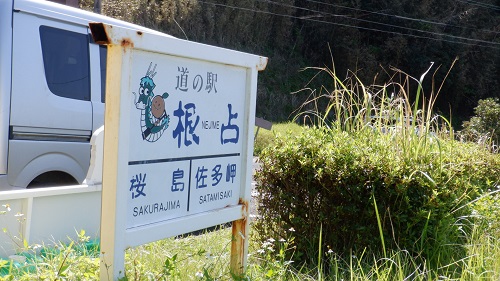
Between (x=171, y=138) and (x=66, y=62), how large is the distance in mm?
2863

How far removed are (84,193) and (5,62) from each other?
1.47 m

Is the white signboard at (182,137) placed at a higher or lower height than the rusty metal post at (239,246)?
higher

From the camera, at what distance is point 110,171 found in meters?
3.16

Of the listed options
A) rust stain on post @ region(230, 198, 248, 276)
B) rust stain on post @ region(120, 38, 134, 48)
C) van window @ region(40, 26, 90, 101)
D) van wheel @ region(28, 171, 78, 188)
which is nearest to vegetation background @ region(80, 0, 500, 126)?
van window @ region(40, 26, 90, 101)

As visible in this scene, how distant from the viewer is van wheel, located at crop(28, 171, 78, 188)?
5.77 meters

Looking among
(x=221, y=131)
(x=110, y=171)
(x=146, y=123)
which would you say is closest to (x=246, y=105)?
(x=221, y=131)

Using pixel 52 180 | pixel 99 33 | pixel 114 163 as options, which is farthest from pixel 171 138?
pixel 52 180

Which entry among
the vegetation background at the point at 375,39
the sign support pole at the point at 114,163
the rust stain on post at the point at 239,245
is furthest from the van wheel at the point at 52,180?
the vegetation background at the point at 375,39

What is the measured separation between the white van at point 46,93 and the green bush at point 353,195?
180cm

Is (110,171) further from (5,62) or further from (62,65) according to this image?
(62,65)

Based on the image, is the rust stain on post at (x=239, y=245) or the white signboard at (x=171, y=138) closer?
the white signboard at (x=171, y=138)

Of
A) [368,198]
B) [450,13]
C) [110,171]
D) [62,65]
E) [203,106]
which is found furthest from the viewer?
[450,13]

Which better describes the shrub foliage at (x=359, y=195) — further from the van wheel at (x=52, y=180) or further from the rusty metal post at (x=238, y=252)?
the van wheel at (x=52, y=180)

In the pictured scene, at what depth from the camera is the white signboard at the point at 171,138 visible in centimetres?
316
